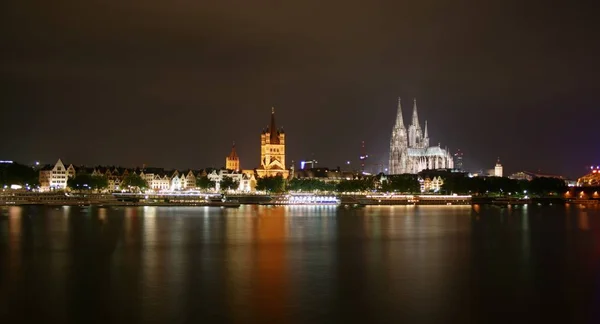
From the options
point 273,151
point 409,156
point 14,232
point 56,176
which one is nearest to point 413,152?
point 409,156

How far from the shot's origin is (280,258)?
112ft

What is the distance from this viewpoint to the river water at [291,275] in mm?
21844

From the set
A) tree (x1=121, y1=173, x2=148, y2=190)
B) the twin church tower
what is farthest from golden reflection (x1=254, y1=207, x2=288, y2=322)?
the twin church tower

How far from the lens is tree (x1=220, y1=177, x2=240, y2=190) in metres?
125

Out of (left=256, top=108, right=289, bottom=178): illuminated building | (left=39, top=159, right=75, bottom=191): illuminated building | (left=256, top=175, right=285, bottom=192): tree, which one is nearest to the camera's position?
(left=39, top=159, right=75, bottom=191): illuminated building

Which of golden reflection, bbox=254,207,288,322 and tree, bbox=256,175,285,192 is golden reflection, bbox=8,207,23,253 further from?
tree, bbox=256,175,285,192

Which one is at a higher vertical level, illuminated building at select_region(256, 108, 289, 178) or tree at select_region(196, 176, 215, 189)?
illuminated building at select_region(256, 108, 289, 178)

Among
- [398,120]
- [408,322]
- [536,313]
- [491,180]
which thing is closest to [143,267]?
[408,322]

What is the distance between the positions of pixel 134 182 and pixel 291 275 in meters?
90.5

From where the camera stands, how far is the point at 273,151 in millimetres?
139750

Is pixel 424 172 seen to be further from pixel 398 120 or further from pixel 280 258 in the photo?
pixel 280 258

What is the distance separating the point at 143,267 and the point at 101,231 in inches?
670

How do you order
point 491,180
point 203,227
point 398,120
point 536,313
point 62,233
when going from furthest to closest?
point 398,120 < point 491,180 < point 203,227 < point 62,233 < point 536,313

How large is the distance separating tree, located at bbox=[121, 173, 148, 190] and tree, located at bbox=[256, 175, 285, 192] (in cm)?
2086
